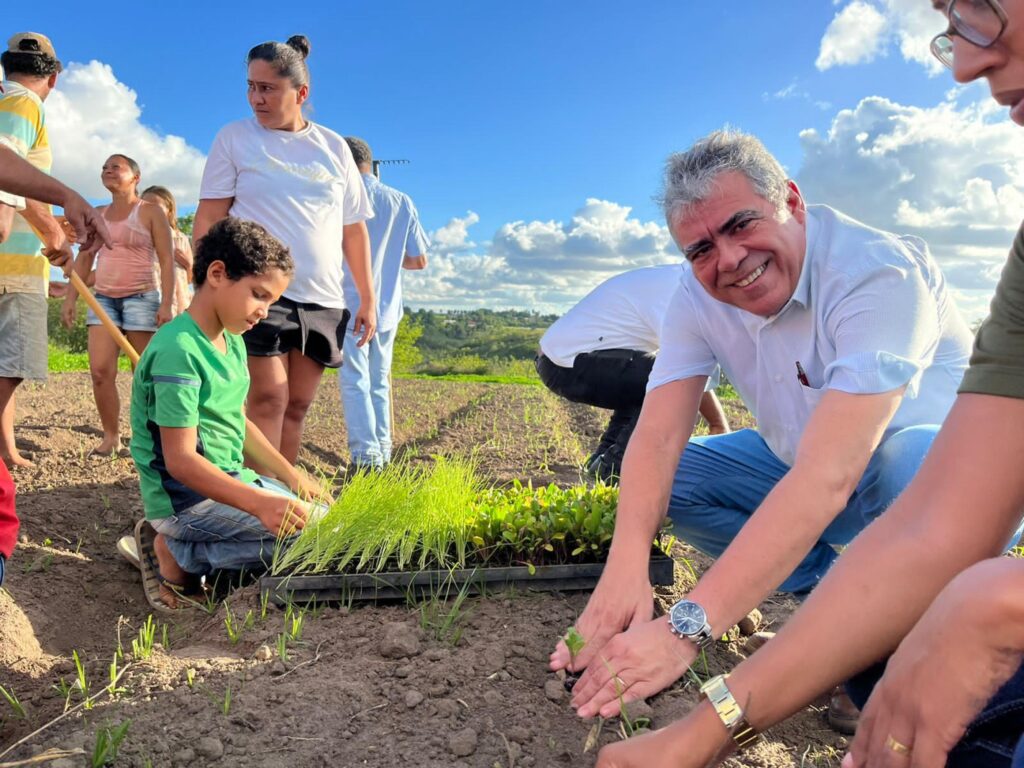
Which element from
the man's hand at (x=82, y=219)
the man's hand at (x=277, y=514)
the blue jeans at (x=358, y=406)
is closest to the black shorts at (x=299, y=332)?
the man's hand at (x=82, y=219)

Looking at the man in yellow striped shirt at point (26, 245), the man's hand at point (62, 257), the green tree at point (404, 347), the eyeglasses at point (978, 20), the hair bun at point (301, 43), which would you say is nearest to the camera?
the eyeglasses at point (978, 20)

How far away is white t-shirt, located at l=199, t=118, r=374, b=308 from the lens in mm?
3984

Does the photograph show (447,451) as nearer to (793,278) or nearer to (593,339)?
(593,339)

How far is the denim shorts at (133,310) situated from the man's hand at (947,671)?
528 centimetres

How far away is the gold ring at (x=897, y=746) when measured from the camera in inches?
47.4

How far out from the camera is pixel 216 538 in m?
3.22

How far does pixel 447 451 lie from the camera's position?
652cm

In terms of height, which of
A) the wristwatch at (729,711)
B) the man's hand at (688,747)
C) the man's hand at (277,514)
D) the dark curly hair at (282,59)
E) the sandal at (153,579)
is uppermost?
the dark curly hair at (282,59)

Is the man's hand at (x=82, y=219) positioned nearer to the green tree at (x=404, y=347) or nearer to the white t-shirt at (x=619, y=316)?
the white t-shirt at (x=619, y=316)

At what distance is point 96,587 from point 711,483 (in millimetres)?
2598

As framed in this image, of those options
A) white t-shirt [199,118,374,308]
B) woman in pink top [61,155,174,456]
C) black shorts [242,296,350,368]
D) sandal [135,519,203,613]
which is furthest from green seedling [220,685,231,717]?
woman in pink top [61,155,174,456]

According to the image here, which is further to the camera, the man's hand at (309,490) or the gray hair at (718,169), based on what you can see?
the man's hand at (309,490)

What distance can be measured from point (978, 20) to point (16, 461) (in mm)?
5113

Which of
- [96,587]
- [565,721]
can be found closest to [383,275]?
[96,587]
